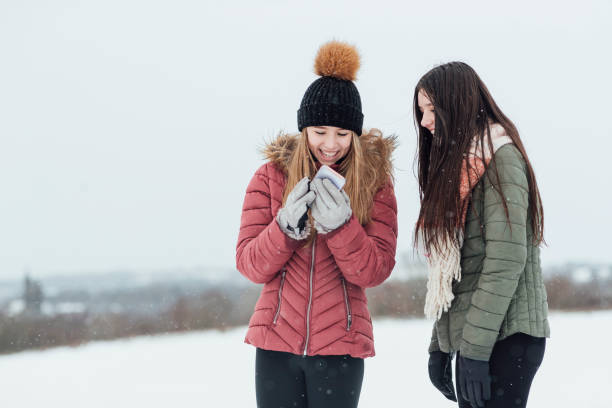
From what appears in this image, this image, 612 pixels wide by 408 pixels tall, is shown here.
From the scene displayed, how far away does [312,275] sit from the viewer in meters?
1.85

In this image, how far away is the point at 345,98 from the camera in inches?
76.8

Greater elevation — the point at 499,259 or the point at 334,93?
the point at 334,93

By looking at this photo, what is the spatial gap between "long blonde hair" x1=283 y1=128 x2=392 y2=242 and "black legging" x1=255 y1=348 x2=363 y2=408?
47 centimetres

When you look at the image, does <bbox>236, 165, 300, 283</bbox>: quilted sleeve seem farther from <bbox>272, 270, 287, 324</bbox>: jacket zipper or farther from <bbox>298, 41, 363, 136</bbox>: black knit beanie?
<bbox>298, 41, 363, 136</bbox>: black knit beanie

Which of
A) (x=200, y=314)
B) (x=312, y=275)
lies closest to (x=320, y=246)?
(x=312, y=275)

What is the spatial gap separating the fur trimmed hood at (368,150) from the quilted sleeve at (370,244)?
0.09 metres

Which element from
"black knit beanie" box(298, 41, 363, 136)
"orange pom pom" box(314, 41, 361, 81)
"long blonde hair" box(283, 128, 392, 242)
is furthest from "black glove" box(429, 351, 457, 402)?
"orange pom pom" box(314, 41, 361, 81)

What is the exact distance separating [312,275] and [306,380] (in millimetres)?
341

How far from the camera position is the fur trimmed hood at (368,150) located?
1986 millimetres

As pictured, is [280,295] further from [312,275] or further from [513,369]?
[513,369]

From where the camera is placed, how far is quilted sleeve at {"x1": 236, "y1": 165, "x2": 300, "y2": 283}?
5.84ft

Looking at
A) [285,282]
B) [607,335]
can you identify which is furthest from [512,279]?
[607,335]

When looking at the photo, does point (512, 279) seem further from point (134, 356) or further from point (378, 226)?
point (134, 356)

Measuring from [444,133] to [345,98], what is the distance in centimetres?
41
